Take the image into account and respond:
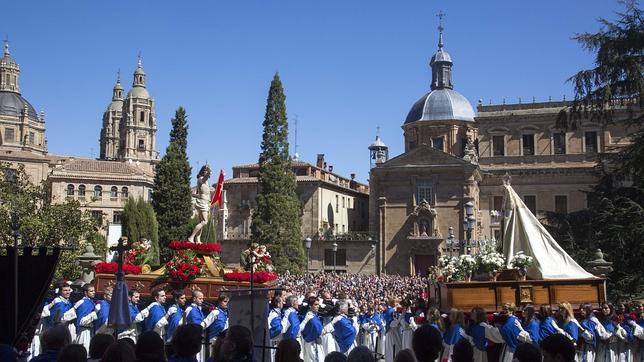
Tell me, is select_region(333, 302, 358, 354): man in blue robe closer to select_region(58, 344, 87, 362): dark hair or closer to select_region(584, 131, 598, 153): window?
select_region(58, 344, 87, 362): dark hair

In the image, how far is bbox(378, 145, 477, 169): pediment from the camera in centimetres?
6047

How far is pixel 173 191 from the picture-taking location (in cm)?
4866

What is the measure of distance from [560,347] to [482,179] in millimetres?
57134

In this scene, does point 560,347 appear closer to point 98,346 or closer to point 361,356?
point 361,356

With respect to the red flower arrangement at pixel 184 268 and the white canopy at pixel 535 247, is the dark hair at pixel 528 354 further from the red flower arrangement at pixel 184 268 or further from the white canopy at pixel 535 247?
the red flower arrangement at pixel 184 268

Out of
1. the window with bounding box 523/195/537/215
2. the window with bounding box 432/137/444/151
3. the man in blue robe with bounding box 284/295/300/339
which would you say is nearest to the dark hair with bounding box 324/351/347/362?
the man in blue robe with bounding box 284/295/300/339

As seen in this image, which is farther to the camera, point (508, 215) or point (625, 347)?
point (508, 215)

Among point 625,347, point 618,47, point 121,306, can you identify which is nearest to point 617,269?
point 618,47

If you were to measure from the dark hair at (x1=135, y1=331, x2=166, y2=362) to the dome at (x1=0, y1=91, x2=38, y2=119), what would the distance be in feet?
345

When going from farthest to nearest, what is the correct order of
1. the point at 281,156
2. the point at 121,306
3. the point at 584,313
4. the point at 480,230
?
the point at 480,230 < the point at 281,156 < the point at 584,313 < the point at 121,306

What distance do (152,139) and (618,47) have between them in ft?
344

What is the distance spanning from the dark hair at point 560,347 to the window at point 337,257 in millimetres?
56462

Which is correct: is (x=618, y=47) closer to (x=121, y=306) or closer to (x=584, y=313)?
(x=584, y=313)

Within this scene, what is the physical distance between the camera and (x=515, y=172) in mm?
61562
